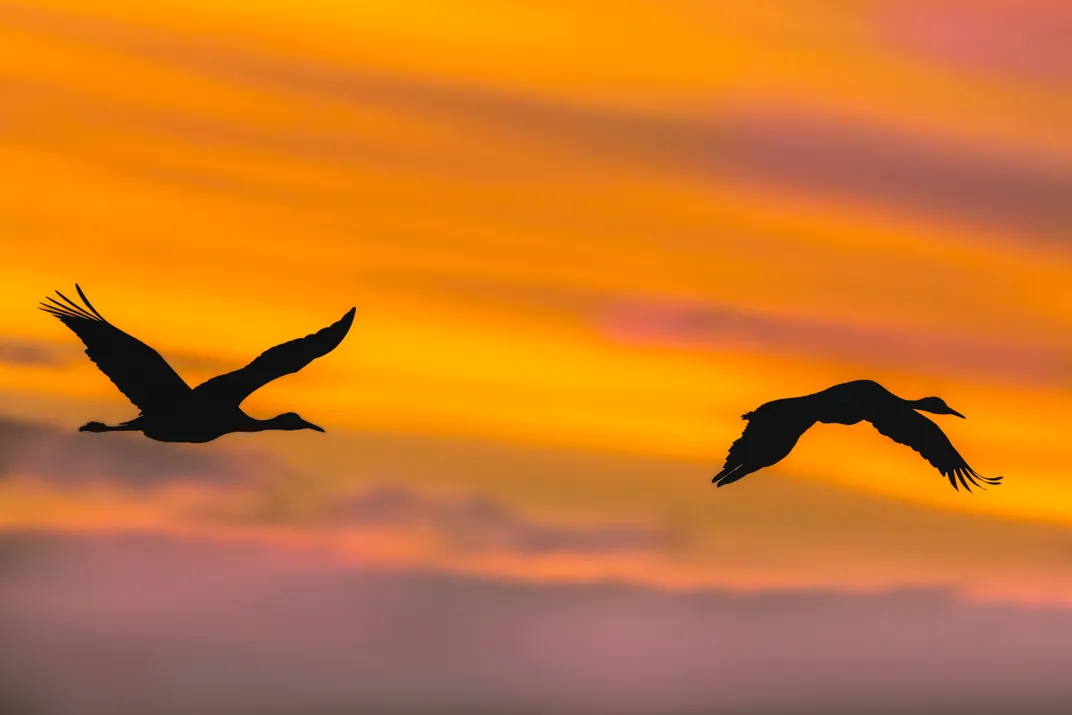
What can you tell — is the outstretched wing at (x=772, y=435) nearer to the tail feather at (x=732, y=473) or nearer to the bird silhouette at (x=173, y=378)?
the tail feather at (x=732, y=473)

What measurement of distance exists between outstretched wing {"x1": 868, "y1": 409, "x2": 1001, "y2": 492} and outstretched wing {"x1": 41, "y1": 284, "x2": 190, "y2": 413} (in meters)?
13.2

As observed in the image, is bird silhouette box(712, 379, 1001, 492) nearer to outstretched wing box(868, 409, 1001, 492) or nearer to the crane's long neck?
outstretched wing box(868, 409, 1001, 492)

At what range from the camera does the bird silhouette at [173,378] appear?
31.2 metres

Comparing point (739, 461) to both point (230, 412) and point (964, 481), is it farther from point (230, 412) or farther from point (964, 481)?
point (230, 412)

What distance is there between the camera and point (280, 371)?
31719 millimetres

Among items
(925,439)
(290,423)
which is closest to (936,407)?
(925,439)

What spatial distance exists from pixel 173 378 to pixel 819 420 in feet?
38.4

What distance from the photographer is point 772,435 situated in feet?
113

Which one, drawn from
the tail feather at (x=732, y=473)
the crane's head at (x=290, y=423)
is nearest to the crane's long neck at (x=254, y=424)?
the crane's head at (x=290, y=423)

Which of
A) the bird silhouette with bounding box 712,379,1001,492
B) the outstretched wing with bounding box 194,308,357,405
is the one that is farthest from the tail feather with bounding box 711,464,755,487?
the outstretched wing with bounding box 194,308,357,405

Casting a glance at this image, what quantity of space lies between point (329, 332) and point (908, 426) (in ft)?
37.6

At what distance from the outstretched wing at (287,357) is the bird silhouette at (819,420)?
7413 mm

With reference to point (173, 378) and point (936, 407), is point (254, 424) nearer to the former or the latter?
point (173, 378)

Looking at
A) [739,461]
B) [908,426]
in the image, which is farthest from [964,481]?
[739,461]
